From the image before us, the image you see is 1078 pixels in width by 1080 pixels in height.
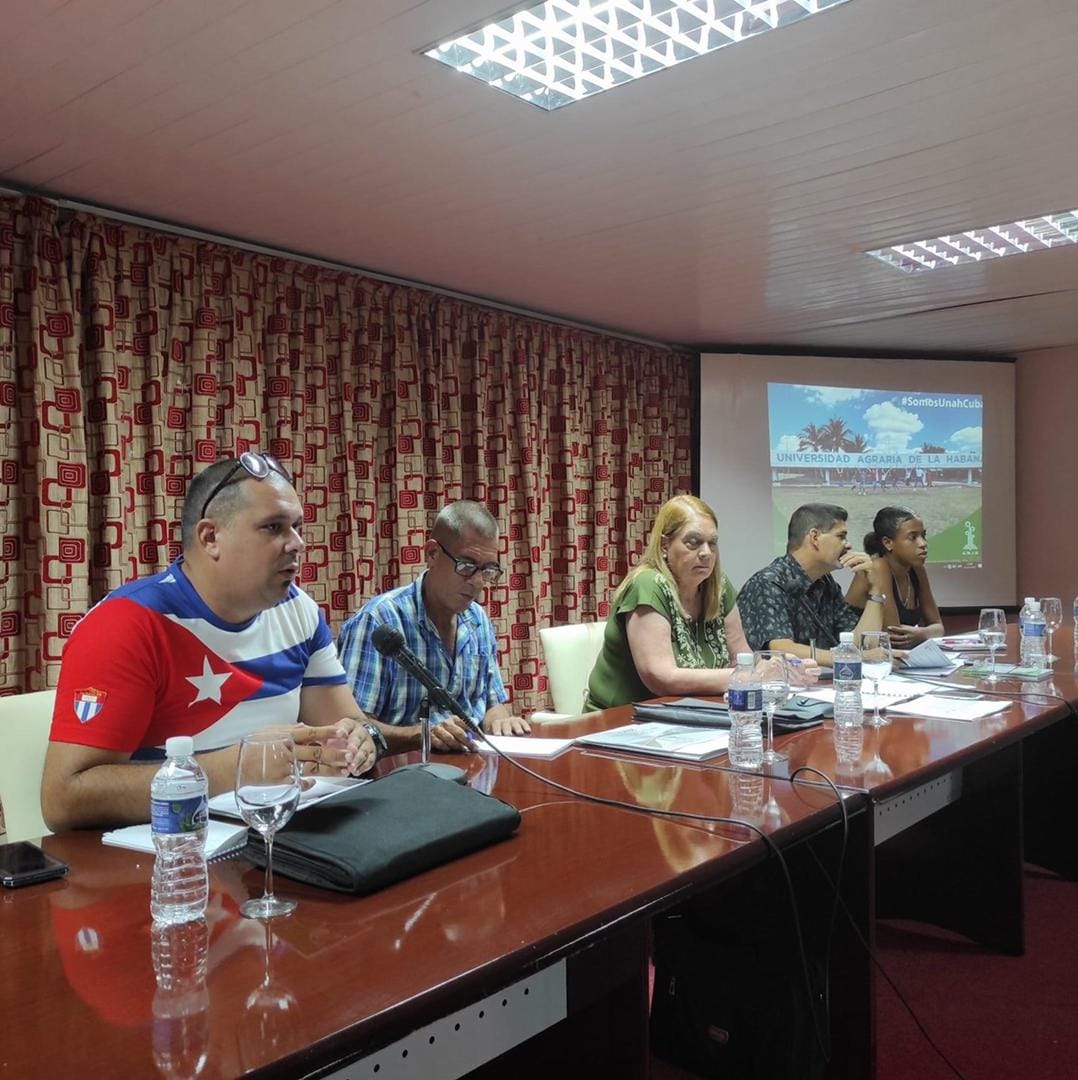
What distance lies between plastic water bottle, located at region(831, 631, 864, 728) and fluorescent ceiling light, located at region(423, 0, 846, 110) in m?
1.39

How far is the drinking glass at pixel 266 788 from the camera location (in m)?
1.08

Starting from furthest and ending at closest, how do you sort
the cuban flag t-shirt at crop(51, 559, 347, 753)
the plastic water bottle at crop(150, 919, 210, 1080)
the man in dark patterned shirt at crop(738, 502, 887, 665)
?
the man in dark patterned shirt at crop(738, 502, 887, 665) → the cuban flag t-shirt at crop(51, 559, 347, 753) → the plastic water bottle at crop(150, 919, 210, 1080)

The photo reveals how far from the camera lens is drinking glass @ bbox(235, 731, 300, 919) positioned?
1084 millimetres

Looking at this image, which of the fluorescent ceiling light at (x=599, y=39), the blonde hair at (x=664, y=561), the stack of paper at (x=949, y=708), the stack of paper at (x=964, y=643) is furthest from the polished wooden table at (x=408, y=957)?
the stack of paper at (x=964, y=643)

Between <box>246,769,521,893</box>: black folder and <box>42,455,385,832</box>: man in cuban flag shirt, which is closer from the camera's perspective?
<box>246,769,521,893</box>: black folder

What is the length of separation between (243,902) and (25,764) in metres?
0.86

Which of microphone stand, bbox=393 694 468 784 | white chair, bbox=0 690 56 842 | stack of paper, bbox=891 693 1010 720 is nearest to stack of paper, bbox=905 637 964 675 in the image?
stack of paper, bbox=891 693 1010 720

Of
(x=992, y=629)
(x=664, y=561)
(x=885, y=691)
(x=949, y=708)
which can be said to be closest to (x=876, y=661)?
(x=885, y=691)

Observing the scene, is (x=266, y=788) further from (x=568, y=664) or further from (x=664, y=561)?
(x=568, y=664)

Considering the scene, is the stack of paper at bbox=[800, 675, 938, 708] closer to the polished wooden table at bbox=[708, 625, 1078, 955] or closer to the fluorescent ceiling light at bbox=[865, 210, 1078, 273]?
the polished wooden table at bbox=[708, 625, 1078, 955]

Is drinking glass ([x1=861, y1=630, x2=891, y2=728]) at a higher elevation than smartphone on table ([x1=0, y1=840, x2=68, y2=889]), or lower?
higher

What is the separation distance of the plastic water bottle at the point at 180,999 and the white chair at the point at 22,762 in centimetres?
83

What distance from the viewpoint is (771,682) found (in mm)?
1931

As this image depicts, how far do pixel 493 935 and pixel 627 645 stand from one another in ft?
5.64
